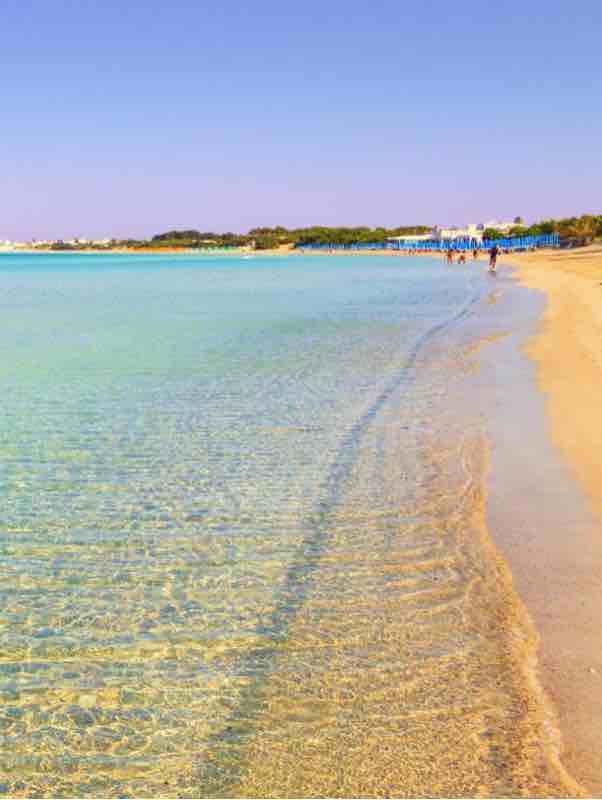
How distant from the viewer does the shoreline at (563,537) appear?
3828 mm

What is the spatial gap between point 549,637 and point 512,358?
12.1m

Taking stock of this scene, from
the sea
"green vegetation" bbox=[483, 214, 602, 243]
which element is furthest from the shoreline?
"green vegetation" bbox=[483, 214, 602, 243]

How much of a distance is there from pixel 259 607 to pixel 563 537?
2.46 m

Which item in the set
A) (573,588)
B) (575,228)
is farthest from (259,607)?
(575,228)

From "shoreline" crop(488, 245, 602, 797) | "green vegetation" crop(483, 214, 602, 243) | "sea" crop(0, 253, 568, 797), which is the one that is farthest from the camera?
"green vegetation" crop(483, 214, 602, 243)

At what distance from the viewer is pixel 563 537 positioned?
20.3 ft

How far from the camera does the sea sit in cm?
357

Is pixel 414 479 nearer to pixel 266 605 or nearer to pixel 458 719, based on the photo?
pixel 266 605

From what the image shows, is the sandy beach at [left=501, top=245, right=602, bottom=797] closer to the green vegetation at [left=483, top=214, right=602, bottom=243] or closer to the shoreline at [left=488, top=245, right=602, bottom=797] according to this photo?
the shoreline at [left=488, top=245, right=602, bottom=797]

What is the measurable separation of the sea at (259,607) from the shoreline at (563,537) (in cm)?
13

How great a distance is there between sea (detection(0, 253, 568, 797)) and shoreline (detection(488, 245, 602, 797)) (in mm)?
127

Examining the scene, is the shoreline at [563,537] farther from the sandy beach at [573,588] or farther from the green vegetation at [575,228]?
the green vegetation at [575,228]

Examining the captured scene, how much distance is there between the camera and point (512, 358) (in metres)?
16.1

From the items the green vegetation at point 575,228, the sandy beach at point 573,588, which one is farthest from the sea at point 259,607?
the green vegetation at point 575,228
